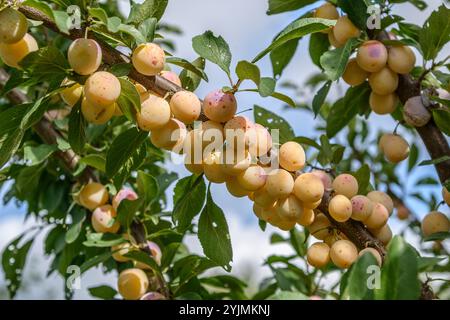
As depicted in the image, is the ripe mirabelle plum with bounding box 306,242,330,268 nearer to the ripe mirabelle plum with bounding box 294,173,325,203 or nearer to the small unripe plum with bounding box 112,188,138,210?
the ripe mirabelle plum with bounding box 294,173,325,203

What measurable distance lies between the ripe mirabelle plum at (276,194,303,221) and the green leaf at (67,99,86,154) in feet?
1.01

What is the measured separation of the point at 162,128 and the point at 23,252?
89 cm

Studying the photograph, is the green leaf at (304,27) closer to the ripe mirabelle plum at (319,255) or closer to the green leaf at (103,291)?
the ripe mirabelle plum at (319,255)

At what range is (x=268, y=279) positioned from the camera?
1.56 meters

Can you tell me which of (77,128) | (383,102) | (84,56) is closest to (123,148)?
(77,128)

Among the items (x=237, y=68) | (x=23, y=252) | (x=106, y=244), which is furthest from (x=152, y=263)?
(x=23, y=252)

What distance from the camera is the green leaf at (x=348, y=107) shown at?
1.18 m

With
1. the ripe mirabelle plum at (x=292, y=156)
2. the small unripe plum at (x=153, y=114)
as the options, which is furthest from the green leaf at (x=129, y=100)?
the ripe mirabelle plum at (x=292, y=156)

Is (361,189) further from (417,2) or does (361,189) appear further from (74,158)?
(74,158)

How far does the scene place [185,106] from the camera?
31.0 inches

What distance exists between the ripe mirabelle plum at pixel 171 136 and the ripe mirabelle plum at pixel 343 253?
266mm

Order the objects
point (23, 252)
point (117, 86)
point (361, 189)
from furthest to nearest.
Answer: point (23, 252) → point (361, 189) → point (117, 86)

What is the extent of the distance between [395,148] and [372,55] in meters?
0.18

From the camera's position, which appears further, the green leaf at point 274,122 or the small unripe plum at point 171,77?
the green leaf at point 274,122
